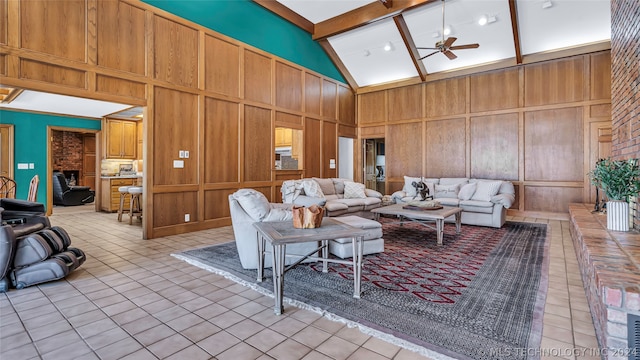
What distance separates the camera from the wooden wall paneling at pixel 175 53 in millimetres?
4801

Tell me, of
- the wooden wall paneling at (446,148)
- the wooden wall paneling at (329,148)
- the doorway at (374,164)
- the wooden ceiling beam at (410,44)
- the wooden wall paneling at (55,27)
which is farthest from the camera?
the doorway at (374,164)

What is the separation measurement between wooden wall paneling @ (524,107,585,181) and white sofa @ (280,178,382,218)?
374 cm

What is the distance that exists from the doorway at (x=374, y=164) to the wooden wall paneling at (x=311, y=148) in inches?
89.4

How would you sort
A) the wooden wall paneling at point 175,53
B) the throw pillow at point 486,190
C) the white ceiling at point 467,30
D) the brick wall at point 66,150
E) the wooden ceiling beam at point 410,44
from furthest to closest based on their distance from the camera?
1. the brick wall at point 66,150
2. the wooden ceiling beam at point 410,44
3. the throw pillow at point 486,190
4. the white ceiling at point 467,30
5. the wooden wall paneling at point 175,53

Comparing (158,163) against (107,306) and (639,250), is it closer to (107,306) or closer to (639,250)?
(107,306)

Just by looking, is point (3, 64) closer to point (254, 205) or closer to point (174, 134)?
point (174, 134)

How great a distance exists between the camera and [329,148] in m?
8.38

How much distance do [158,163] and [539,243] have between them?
5.97 meters

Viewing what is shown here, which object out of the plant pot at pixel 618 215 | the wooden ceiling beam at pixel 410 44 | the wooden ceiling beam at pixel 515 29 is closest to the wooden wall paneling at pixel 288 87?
the wooden ceiling beam at pixel 410 44

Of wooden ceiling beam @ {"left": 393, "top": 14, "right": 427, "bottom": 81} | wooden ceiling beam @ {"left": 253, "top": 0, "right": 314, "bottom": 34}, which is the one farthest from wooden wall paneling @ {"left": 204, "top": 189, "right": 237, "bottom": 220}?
wooden ceiling beam @ {"left": 393, "top": 14, "right": 427, "bottom": 81}

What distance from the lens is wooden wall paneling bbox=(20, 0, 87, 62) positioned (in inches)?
142

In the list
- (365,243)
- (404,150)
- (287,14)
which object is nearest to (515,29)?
(404,150)

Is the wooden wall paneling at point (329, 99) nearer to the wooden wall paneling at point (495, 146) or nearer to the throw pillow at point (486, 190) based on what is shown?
the wooden wall paneling at point (495, 146)

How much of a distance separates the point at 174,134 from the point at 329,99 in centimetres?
453
